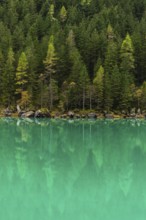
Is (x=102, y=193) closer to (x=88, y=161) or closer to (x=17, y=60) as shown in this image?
(x=88, y=161)

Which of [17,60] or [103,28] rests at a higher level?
[103,28]

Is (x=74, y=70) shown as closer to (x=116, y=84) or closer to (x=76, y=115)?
(x=116, y=84)

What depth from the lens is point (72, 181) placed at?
2169 cm

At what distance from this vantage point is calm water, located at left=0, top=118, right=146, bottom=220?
15959 millimetres

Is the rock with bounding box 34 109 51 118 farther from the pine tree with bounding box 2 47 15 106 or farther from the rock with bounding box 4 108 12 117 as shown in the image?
the pine tree with bounding box 2 47 15 106

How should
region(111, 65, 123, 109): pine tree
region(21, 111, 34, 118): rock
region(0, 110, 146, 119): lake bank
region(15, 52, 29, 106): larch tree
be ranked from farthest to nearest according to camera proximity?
region(15, 52, 29, 106): larch tree
region(111, 65, 123, 109): pine tree
region(21, 111, 34, 118): rock
region(0, 110, 146, 119): lake bank

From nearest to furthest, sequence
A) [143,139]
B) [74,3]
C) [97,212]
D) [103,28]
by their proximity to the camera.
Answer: [97,212]
[143,139]
[103,28]
[74,3]

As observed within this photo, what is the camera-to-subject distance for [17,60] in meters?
91.5

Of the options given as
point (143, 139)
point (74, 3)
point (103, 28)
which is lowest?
point (143, 139)

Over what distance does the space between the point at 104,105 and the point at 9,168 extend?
5824 centimetres

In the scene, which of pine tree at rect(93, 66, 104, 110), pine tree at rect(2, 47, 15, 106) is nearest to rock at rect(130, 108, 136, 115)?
pine tree at rect(93, 66, 104, 110)

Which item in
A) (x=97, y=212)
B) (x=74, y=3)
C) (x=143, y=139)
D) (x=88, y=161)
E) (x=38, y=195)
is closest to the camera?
(x=97, y=212)

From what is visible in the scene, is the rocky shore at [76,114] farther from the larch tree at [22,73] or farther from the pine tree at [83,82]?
the larch tree at [22,73]

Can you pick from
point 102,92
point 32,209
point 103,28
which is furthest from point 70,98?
point 32,209
